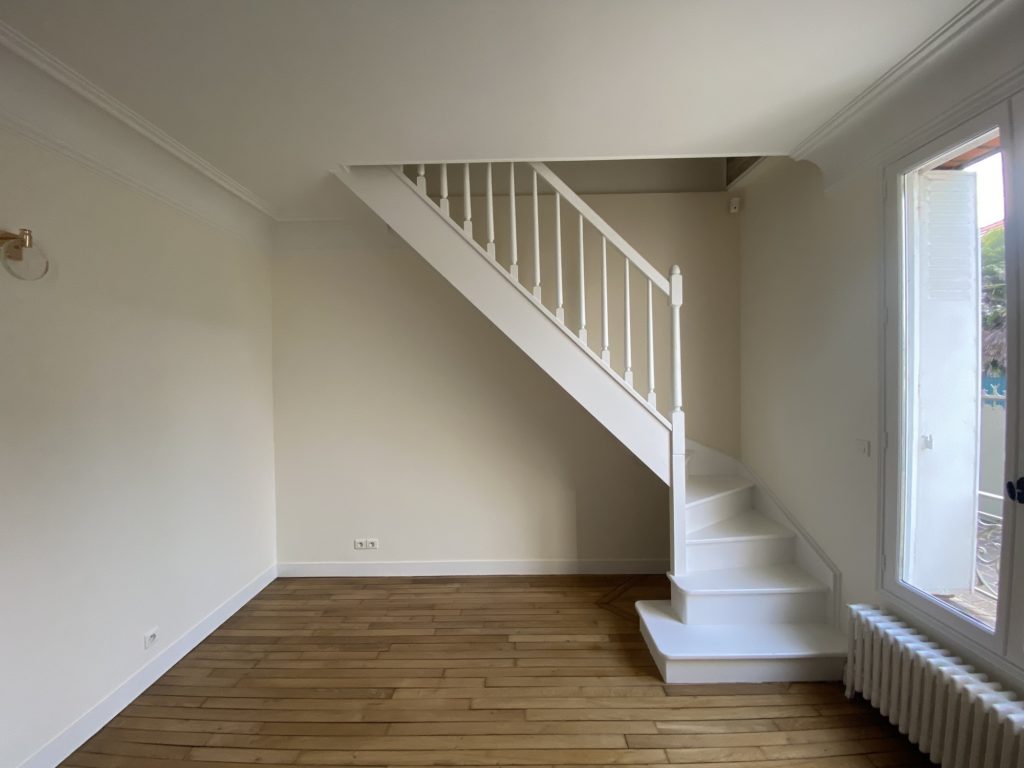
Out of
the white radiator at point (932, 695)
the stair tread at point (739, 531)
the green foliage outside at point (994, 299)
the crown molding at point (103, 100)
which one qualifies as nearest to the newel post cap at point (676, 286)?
the green foliage outside at point (994, 299)

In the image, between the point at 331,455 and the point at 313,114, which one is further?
the point at 331,455

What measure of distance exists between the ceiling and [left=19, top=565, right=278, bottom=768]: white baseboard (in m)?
2.68

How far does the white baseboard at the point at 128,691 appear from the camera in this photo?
1891 mm

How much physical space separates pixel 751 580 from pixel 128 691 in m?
3.30

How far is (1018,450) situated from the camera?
5.26ft

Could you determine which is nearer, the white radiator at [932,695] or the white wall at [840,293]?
the white radiator at [932,695]

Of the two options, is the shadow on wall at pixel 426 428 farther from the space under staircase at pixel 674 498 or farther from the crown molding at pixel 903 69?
the crown molding at pixel 903 69

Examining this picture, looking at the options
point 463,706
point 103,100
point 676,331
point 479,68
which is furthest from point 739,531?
point 103,100

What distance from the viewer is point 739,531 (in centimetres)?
288

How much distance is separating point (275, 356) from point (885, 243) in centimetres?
392

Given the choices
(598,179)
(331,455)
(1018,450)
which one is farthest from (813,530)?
(331,455)

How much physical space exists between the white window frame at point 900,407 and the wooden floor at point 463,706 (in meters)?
0.60

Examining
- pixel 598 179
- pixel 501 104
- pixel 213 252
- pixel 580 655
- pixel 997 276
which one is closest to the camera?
pixel 997 276

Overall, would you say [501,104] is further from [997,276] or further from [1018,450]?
[1018,450]
